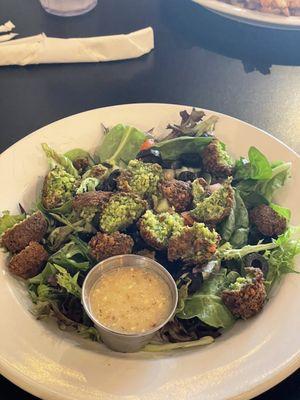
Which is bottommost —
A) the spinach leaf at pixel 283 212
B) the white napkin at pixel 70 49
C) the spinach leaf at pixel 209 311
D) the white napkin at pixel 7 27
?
the spinach leaf at pixel 209 311

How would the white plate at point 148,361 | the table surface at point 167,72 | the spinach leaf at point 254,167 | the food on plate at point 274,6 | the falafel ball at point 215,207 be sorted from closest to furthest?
the white plate at point 148,361 < the falafel ball at point 215,207 < the spinach leaf at point 254,167 < the table surface at point 167,72 < the food on plate at point 274,6

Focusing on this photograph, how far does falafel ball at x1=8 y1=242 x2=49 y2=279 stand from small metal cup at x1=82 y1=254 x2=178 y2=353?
0.23 metres

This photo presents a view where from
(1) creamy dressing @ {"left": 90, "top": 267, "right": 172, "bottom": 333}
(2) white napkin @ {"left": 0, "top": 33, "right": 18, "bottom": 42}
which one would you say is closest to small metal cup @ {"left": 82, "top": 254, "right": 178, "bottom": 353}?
(1) creamy dressing @ {"left": 90, "top": 267, "right": 172, "bottom": 333}

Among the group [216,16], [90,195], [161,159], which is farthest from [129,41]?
[90,195]

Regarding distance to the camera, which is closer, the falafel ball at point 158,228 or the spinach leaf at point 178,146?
the falafel ball at point 158,228

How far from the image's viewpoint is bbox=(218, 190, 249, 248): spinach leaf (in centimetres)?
187

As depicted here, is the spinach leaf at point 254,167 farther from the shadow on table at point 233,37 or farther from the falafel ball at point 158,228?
the shadow on table at point 233,37

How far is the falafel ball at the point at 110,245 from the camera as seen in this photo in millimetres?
1730

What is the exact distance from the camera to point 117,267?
1691 mm

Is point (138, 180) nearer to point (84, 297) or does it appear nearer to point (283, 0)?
point (84, 297)

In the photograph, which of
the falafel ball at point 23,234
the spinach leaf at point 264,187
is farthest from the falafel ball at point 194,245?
the falafel ball at point 23,234

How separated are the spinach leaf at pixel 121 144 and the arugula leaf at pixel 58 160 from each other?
157 millimetres

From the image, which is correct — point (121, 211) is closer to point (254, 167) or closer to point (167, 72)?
point (254, 167)

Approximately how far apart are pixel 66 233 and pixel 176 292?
48cm
